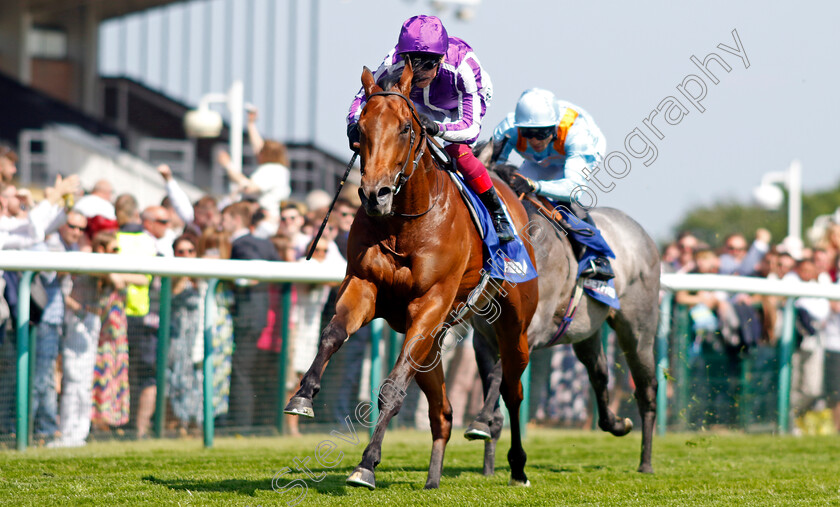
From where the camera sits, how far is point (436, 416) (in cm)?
582

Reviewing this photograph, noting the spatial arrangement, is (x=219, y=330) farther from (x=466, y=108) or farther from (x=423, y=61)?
(x=423, y=61)

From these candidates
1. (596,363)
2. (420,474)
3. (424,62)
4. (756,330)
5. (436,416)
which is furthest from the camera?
(756,330)

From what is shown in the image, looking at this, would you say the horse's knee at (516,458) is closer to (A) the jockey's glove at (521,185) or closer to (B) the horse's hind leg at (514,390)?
(B) the horse's hind leg at (514,390)

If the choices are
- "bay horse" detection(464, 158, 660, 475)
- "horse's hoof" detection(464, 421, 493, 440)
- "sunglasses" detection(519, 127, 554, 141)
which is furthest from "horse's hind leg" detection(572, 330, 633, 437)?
"horse's hoof" detection(464, 421, 493, 440)

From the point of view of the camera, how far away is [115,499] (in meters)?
5.02

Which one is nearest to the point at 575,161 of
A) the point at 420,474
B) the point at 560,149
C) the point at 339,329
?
the point at 560,149

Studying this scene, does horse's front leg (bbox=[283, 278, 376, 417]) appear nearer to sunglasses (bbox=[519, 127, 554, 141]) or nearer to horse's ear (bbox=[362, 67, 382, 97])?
horse's ear (bbox=[362, 67, 382, 97])

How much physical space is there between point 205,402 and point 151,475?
170 cm

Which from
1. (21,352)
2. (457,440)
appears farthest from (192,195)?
(21,352)

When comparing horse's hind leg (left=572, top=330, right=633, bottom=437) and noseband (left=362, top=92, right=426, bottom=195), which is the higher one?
noseband (left=362, top=92, right=426, bottom=195)

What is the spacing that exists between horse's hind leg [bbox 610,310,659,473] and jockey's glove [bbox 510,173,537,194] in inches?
49.2

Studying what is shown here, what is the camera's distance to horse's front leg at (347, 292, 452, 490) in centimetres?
487

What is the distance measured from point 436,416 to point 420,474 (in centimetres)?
76

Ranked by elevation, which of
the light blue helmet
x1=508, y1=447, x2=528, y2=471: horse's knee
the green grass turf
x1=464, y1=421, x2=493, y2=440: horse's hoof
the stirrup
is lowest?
the green grass turf
